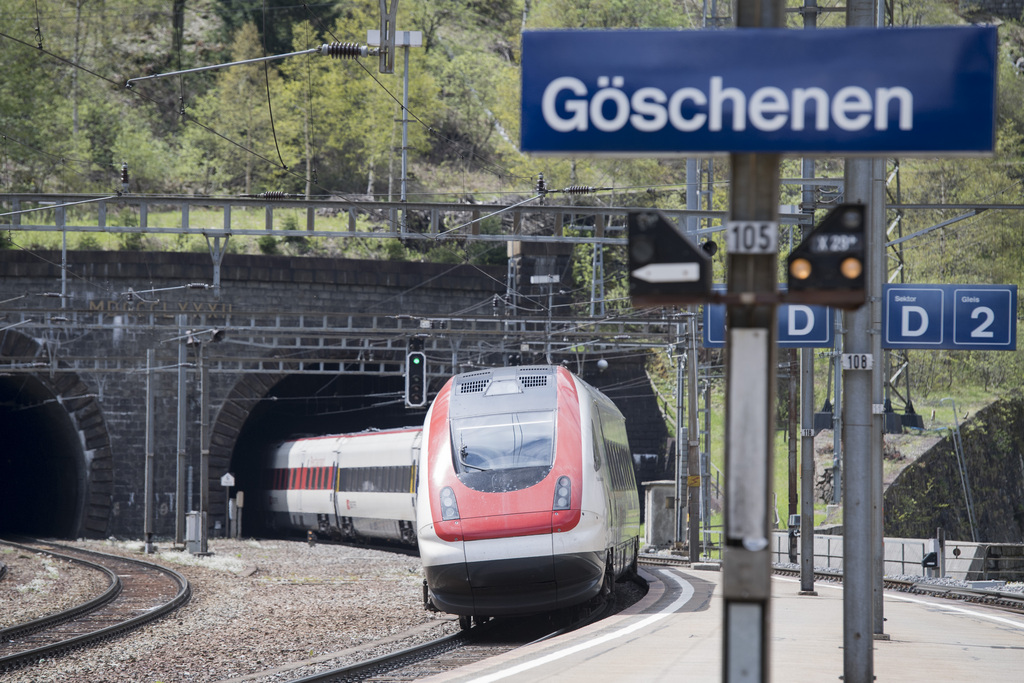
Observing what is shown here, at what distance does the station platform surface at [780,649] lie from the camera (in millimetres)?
8680

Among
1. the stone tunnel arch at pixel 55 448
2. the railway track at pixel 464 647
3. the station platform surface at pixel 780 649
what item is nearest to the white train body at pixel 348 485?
the stone tunnel arch at pixel 55 448

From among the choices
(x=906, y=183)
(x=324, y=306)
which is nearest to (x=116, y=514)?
(x=324, y=306)

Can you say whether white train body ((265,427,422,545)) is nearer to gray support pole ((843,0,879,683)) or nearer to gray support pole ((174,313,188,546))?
gray support pole ((174,313,188,546))

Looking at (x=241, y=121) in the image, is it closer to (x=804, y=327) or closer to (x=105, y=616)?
(x=105, y=616)

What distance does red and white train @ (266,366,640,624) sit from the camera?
42.3 feet

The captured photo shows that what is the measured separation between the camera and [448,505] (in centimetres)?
1327

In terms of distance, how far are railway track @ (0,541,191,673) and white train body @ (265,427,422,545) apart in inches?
270

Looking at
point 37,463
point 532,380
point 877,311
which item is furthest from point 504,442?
point 37,463

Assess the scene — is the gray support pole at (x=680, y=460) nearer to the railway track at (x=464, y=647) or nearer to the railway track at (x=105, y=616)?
the railway track at (x=105, y=616)

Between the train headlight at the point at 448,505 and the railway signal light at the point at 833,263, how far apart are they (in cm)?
867

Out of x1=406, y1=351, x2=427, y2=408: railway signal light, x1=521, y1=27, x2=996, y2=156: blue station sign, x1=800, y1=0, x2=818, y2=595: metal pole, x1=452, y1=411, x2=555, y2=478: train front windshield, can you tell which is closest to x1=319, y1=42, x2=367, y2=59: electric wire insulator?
x1=452, y1=411, x2=555, y2=478: train front windshield

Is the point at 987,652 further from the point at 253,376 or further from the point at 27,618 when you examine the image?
the point at 253,376

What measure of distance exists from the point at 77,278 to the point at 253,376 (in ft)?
21.6

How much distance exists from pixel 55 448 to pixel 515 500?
3552cm
